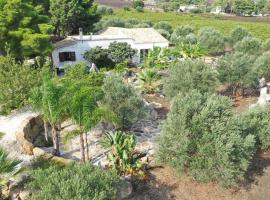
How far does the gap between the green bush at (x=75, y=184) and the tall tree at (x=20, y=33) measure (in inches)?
636

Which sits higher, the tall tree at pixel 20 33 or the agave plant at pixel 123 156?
the tall tree at pixel 20 33

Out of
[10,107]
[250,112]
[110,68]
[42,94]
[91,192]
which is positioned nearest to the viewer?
[91,192]

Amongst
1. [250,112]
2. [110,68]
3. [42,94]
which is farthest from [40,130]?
[110,68]

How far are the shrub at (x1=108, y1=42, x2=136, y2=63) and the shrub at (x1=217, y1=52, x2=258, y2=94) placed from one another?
10.3 metres

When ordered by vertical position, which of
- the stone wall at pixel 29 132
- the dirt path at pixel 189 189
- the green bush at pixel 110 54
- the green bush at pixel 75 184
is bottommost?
the dirt path at pixel 189 189

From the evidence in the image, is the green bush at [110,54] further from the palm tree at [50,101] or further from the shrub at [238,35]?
the palm tree at [50,101]

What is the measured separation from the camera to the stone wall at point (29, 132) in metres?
18.4

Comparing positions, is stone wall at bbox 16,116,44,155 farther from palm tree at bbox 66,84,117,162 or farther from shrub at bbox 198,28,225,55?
shrub at bbox 198,28,225,55

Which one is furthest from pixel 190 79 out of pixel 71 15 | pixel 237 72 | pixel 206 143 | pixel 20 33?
pixel 71 15

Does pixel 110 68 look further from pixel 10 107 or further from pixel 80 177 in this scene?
pixel 80 177

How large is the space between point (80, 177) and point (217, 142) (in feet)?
21.0

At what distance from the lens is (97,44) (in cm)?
3647

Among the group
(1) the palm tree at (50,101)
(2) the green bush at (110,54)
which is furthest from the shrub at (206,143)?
(2) the green bush at (110,54)

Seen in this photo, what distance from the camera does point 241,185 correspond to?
16.8m
